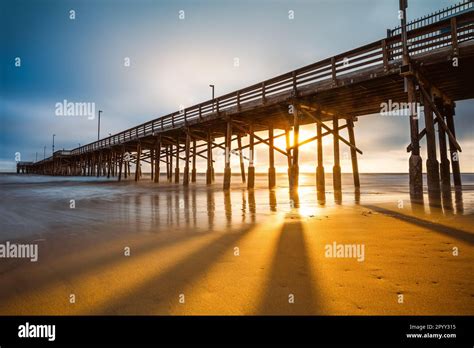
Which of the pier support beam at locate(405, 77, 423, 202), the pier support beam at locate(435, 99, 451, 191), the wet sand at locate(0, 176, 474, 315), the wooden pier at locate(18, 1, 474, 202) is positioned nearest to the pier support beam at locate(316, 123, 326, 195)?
the wooden pier at locate(18, 1, 474, 202)

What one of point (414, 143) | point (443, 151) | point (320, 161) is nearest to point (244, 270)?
point (414, 143)

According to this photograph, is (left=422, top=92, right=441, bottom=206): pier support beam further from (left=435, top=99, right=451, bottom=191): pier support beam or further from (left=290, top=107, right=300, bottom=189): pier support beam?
(left=290, top=107, right=300, bottom=189): pier support beam

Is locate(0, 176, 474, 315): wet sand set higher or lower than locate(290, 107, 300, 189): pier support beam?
lower

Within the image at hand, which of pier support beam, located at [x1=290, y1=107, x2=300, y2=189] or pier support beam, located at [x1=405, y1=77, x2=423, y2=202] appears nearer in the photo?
pier support beam, located at [x1=405, y1=77, x2=423, y2=202]

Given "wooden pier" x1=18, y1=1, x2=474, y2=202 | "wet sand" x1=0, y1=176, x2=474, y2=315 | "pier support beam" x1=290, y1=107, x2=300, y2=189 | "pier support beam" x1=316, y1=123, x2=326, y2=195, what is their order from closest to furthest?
1. "wet sand" x1=0, y1=176, x2=474, y2=315
2. "wooden pier" x1=18, y1=1, x2=474, y2=202
3. "pier support beam" x1=290, y1=107, x2=300, y2=189
4. "pier support beam" x1=316, y1=123, x2=326, y2=195

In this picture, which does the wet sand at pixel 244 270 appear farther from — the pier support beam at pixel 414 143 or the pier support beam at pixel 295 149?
the pier support beam at pixel 295 149

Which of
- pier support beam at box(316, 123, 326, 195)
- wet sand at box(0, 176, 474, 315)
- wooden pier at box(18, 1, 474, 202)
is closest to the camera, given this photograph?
wet sand at box(0, 176, 474, 315)

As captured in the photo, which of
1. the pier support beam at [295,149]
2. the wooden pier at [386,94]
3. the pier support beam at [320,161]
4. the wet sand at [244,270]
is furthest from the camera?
the pier support beam at [320,161]

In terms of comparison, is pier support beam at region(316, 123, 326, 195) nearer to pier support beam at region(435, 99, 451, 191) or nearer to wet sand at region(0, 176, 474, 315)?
pier support beam at region(435, 99, 451, 191)

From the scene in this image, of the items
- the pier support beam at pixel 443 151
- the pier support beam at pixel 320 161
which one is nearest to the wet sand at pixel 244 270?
the pier support beam at pixel 320 161

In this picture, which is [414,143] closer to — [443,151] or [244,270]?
[443,151]

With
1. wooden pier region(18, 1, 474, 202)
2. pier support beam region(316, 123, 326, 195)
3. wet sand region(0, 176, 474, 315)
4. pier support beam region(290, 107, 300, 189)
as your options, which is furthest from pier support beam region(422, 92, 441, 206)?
wet sand region(0, 176, 474, 315)
